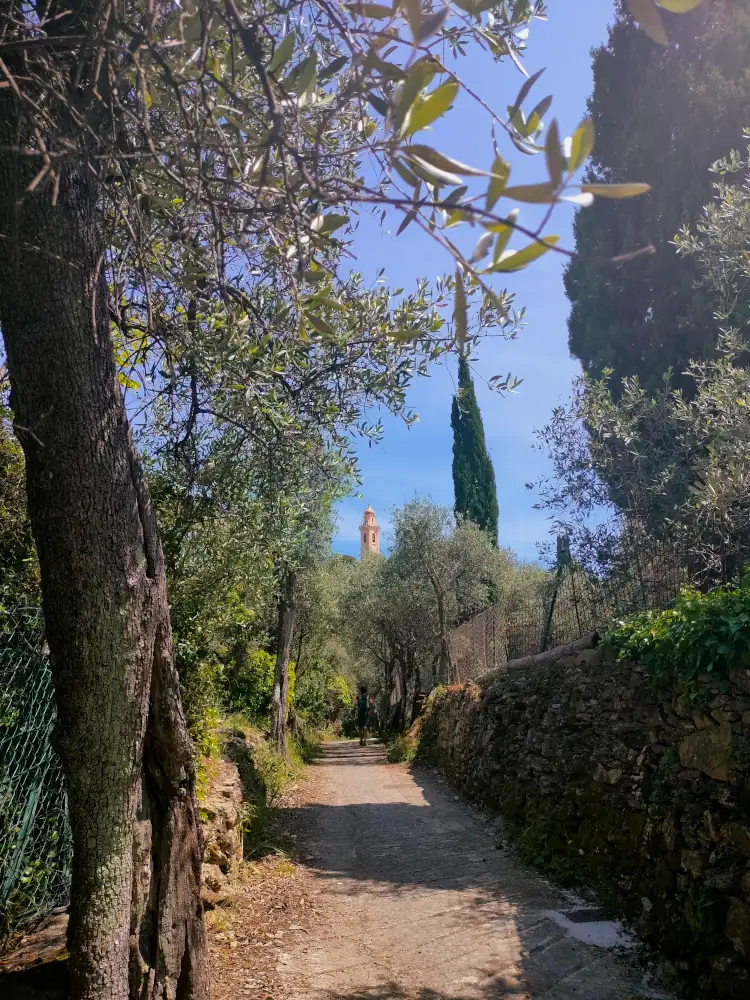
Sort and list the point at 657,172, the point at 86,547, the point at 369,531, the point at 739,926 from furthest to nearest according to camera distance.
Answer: the point at 369,531 < the point at 657,172 < the point at 739,926 < the point at 86,547

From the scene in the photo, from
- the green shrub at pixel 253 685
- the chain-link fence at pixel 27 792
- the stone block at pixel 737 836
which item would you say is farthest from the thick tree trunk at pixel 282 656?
the stone block at pixel 737 836

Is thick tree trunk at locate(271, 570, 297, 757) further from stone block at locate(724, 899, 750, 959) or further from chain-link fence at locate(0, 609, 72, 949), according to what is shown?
stone block at locate(724, 899, 750, 959)

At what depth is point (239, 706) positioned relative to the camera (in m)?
13.6

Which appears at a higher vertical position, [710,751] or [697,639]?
[697,639]

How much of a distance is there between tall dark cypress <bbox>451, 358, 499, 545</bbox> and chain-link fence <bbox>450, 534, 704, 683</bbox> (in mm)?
14126

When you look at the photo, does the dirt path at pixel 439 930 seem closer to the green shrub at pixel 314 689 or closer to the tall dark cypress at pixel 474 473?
the green shrub at pixel 314 689

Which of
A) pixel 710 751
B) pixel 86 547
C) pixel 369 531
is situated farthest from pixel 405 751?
pixel 369 531

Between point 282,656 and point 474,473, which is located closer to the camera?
point 282,656

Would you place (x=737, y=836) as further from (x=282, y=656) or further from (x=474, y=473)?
(x=474, y=473)

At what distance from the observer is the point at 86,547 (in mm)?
2701

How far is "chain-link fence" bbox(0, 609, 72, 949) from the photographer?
153 inches

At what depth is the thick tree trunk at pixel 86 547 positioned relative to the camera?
2.65 metres

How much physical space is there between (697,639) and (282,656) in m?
10.5

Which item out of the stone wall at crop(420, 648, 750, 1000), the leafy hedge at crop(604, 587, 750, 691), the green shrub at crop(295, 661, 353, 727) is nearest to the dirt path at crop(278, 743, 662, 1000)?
the stone wall at crop(420, 648, 750, 1000)
